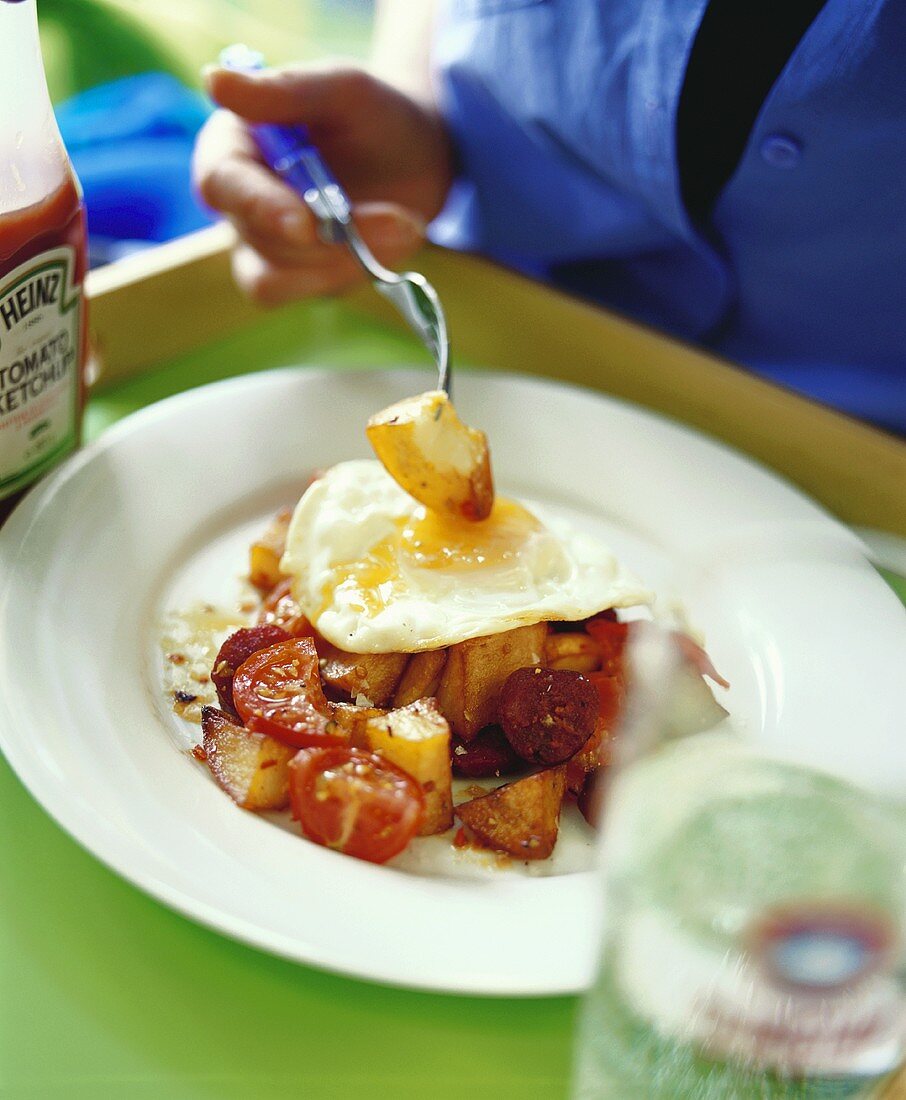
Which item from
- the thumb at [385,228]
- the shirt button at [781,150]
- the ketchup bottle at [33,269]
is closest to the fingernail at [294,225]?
the thumb at [385,228]

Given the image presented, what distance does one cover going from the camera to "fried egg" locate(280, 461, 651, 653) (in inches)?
42.5

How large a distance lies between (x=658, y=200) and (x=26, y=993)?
127 cm

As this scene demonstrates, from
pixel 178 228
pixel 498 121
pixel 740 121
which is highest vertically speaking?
pixel 740 121

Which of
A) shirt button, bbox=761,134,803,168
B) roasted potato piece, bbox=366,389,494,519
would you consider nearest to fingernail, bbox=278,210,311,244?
roasted potato piece, bbox=366,389,494,519

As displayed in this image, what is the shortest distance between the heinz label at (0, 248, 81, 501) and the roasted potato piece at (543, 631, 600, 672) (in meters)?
0.61

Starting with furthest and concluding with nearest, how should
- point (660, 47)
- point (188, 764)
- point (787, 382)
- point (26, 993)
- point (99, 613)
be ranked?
point (787, 382) → point (660, 47) → point (99, 613) → point (188, 764) → point (26, 993)

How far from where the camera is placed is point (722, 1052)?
1.96 feet

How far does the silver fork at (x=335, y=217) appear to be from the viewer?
140 cm

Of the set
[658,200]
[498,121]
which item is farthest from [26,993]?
[498,121]

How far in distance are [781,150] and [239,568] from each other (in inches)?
34.6

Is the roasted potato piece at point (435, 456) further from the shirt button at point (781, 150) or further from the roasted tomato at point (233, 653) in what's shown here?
the shirt button at point (781, 150)

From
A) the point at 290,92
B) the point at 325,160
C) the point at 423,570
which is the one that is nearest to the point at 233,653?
the point at 423,570

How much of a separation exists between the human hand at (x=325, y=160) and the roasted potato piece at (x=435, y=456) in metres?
0.47

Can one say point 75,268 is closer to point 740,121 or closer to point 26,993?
point 26,993
